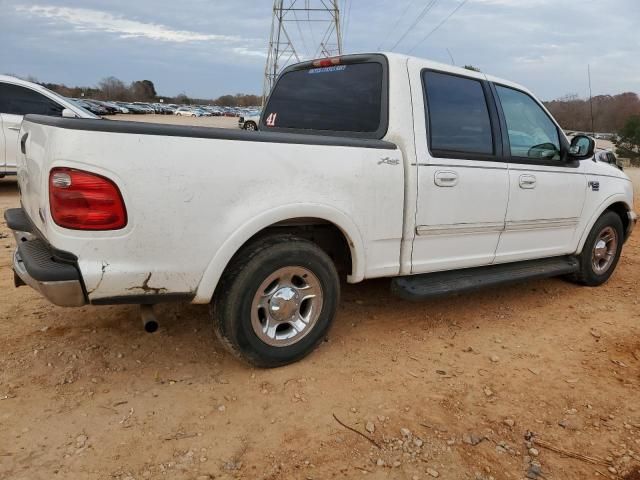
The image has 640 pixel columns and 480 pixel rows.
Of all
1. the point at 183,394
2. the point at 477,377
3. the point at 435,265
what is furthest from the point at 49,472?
the point at 435,265

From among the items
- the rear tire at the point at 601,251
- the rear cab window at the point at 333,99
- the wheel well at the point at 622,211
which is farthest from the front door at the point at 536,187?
the rear cab window at the point at 333,99

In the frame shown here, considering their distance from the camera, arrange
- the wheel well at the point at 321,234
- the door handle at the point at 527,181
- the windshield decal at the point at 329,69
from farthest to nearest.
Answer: the door handle at the point at 527,181 → the windshield decal at the point at 329,69 → the wheel well at the point at 321,234

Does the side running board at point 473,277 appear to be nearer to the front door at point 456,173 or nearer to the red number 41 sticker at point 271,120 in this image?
the front door at point 456,173

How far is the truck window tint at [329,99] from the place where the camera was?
3.70 m

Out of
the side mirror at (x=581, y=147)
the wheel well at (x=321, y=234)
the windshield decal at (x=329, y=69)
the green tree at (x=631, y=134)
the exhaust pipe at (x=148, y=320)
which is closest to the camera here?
the exhaust pipe at (x=148, y=320)

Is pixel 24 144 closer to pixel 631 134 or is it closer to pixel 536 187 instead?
pixel 536 187

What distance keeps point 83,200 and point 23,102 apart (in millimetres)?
7168

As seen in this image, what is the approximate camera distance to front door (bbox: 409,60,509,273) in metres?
3.61

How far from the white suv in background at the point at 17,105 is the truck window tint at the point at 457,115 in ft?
21.0

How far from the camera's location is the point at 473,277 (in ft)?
13.3

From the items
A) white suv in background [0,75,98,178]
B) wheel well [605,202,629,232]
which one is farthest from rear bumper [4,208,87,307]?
white suv in background [0,75,98,178]

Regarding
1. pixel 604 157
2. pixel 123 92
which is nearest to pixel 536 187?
pixel 604 157

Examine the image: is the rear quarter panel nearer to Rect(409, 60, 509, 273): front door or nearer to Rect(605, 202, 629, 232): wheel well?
Rect(409, 60, 509, 273): front door

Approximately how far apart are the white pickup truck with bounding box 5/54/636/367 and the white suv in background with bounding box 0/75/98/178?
17.5ft
